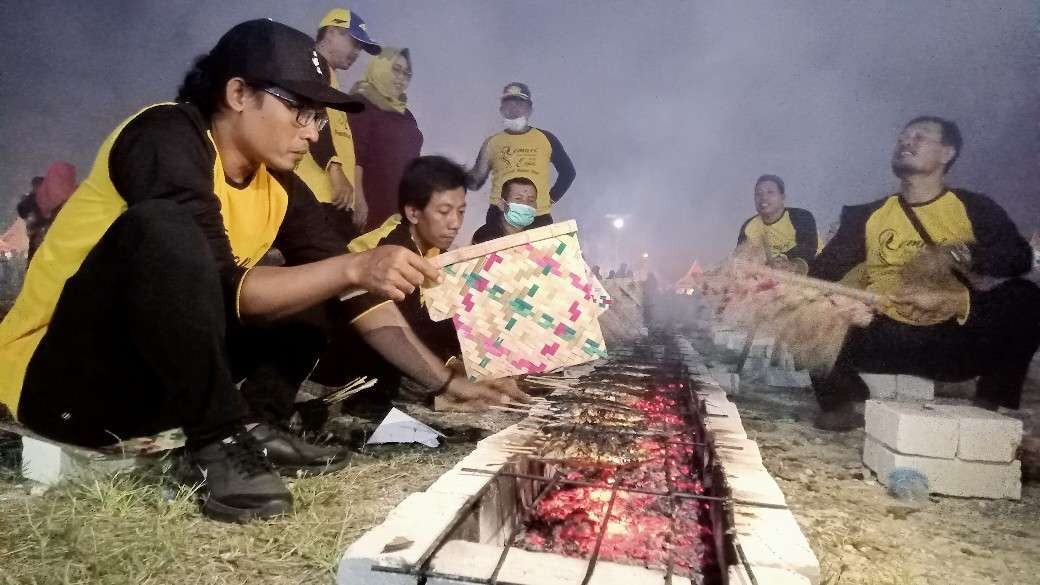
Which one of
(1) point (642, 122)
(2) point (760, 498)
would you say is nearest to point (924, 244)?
(2) point (760, 498)

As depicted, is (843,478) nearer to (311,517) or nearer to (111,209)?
(311,517)

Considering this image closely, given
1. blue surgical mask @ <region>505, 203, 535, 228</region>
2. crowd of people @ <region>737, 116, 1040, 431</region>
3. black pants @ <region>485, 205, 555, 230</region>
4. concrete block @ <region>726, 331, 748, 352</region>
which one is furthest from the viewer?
concrete block @ <region>726, 331, 748, 352</region>

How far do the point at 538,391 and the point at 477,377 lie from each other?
183 centimetres

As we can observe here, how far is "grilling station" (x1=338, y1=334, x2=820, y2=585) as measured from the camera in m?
1.34

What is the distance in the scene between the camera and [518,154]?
678 centimetres

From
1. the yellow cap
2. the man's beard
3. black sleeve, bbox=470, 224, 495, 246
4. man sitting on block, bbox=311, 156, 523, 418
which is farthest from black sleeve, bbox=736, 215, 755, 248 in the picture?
the yellow cap

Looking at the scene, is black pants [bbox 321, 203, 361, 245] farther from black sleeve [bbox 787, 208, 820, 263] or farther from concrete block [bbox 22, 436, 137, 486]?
black sleeve [bbox 787, 208, 820, 263]

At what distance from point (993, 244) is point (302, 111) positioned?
17.3 feet

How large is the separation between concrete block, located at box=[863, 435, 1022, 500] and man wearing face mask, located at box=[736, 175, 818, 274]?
16.6ft

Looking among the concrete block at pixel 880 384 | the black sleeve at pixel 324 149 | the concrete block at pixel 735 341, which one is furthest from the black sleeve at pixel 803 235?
the black sleeve at pixel 324 149

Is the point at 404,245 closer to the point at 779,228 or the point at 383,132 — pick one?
the point at 383,132

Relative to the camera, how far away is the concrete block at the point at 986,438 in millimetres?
2658

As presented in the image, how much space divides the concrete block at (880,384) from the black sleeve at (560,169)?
3.89 m

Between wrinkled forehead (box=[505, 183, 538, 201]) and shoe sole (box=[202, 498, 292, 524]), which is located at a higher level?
wrinkled forehead (box=[505, 183, 538, 201])
